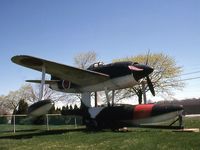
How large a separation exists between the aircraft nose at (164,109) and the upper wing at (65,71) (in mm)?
3363

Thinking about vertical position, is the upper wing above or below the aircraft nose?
above

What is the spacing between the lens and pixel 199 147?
9336 millimetres

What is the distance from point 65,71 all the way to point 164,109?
598 cm

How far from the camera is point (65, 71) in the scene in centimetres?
1812

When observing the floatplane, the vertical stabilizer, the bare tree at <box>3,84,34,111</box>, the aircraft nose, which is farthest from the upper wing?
the bare tree at <box>3,84,34,111</box>

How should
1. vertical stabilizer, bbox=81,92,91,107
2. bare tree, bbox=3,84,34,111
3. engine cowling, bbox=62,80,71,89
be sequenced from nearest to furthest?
vertical stabilizer, bbox=81,92,91,107 → engine cowling, bbox=62,80,71,89 → bare tree, bbox=3,84,34,111

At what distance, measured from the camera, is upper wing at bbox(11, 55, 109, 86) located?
55.0ft

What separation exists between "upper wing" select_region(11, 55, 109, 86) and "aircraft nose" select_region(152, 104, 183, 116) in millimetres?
3363

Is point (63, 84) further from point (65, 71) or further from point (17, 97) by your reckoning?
point (17, 97)

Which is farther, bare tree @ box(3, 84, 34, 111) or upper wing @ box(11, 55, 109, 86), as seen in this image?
bare tree @ box(3, 84, 34, 111)

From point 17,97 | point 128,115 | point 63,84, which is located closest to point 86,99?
point 63,84

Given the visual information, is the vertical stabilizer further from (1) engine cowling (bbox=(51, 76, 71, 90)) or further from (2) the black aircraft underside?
(1) engine cowling (bbox=(51, 76, 71, 90))

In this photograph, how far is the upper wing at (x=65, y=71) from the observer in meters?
16.8

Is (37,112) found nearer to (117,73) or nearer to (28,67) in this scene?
(28,67)
